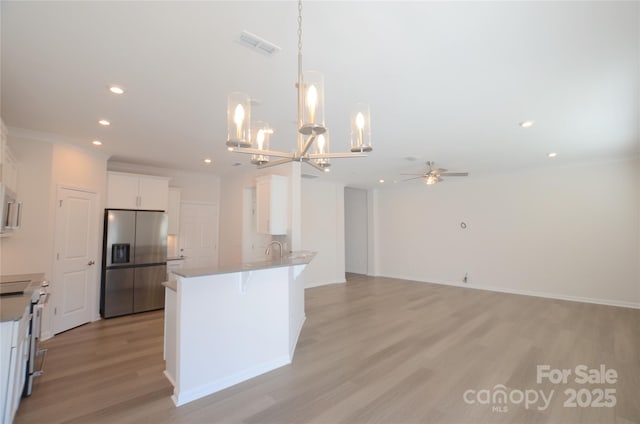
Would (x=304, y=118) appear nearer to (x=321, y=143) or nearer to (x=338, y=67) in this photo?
(x=321, y=143)

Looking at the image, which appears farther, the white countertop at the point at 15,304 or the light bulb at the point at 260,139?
the light bulb at the point at 260,139

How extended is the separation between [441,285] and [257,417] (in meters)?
6.27

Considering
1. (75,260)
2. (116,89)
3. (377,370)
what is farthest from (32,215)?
(377,370)

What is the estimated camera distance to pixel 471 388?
8.71 feet

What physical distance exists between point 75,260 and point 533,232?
8.39 meters

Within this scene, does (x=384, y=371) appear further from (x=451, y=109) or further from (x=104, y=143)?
(x=104, y=143)

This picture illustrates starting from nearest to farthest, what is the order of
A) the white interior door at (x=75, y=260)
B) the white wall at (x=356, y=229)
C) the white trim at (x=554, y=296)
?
the white interior door at (x=75, y=260) < the white trim at (x=554, y=296) < the white wall at (x=356, y=229)

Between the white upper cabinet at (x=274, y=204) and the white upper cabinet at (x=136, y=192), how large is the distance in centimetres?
Result: 208

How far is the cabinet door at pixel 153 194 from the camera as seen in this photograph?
17.6ft

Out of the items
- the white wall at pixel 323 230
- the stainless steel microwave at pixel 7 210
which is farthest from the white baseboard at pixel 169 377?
the white wall at pixel 323 230

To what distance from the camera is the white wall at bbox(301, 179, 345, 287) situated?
23.6 ft

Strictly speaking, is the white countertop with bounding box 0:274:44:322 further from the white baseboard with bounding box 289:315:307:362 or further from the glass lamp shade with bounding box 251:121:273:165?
the white baseboard with bounding box 289:315:307:362

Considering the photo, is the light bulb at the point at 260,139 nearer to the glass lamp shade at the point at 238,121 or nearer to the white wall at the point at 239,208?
the glass lamp shade at the point at 238,121

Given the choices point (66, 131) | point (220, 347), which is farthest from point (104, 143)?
point (220, 347)
